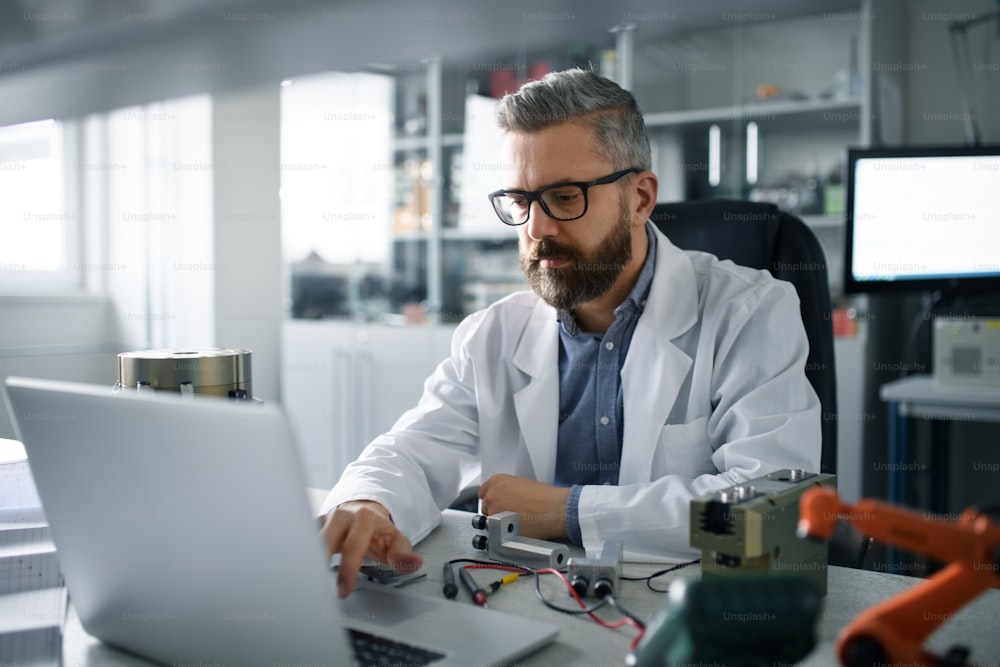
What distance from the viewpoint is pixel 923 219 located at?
8.64 feet

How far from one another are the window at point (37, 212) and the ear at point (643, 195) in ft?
9.00

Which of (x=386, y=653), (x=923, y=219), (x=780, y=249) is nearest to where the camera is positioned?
(x=386, y=653)

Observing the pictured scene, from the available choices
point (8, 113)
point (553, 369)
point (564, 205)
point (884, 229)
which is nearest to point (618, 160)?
point (564, 205)

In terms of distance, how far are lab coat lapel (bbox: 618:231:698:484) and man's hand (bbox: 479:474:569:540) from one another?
0.25 m

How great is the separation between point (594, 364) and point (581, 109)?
0.45m

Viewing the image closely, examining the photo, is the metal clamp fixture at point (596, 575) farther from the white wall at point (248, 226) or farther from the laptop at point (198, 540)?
the white wall at point (248, 226)

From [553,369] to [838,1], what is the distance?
2.16m

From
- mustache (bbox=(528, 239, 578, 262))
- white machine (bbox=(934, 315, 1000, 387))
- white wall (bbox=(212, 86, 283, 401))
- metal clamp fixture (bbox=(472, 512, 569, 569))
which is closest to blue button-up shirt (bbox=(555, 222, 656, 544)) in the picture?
mustache (bbox=(528, 239, 578, 262))

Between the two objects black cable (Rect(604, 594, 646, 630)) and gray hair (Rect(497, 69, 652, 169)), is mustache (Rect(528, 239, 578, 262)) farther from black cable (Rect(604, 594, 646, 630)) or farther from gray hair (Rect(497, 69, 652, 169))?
black cable (Rect(604, 594, 646, 630))

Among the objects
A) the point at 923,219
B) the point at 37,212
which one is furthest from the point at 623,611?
the point at 37,212

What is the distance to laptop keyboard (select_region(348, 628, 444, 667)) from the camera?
730 millimetres

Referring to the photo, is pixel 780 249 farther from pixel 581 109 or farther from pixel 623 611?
pixel 623 611

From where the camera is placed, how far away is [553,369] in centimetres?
158

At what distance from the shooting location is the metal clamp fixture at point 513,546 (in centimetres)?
104
